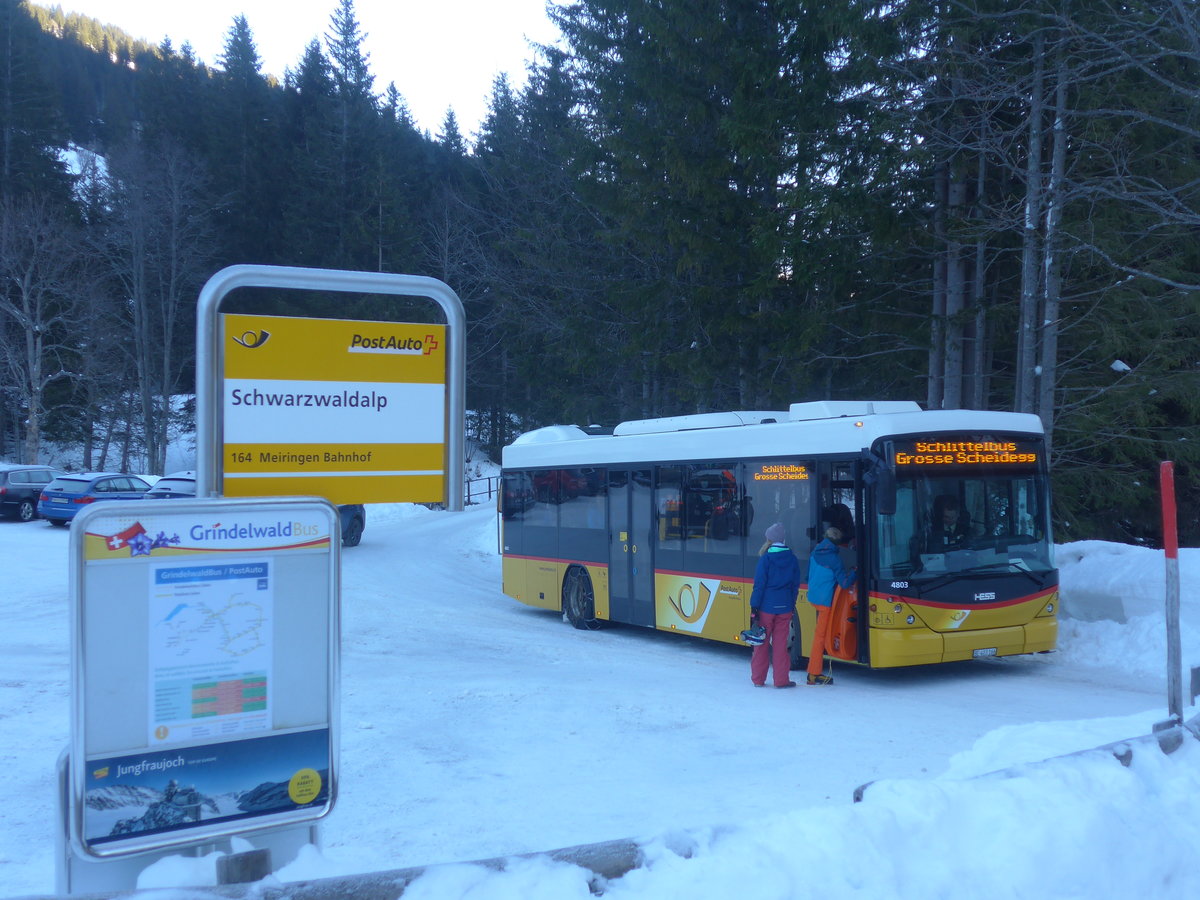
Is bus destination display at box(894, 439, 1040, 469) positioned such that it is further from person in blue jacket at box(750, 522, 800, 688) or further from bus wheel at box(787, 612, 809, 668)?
bus wheel at box(787, 612, 809, 668)

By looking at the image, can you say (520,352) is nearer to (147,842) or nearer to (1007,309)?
(1007,309)

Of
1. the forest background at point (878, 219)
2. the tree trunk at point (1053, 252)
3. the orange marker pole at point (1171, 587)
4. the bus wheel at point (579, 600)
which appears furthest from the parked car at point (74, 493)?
the orange marker pole at point (1171, 587)

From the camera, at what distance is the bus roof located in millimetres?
10969

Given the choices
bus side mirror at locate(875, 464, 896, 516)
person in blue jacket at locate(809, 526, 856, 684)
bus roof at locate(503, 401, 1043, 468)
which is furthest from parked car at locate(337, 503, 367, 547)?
bus side mirror at locate(875, 464, 896, 516)

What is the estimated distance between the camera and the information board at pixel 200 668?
152 inches

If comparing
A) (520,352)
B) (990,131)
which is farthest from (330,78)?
(990,131)

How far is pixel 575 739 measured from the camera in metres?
8.45

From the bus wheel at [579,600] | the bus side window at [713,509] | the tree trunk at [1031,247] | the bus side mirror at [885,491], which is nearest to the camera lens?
the bus side mirror at [885,491]

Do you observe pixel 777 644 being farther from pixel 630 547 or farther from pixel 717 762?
pixel 630 547

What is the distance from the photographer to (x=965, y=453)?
1109 centimetres

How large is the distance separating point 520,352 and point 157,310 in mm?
21065

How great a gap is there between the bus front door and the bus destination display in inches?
175

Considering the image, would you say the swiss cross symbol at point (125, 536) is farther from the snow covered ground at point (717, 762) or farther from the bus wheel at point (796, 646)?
the bus wheel at point (796, 646)

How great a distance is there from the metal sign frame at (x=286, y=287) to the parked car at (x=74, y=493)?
26111 mm
